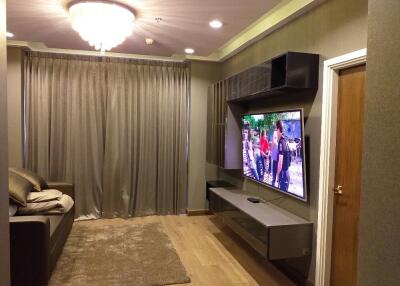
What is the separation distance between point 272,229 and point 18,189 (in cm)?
243

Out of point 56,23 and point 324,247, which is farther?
point 56,23

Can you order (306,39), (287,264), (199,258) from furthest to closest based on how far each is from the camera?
(199,258)
(287,264)
(306,39)

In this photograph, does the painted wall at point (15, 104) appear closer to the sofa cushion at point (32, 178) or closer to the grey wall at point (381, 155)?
the sofa cushion at point (32, 178)

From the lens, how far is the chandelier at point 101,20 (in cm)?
265

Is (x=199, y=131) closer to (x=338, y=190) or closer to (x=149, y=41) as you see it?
(x=149, y=41)

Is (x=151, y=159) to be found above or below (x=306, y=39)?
below

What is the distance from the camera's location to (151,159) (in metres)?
4.98

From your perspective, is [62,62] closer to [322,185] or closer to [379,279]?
[322,185]

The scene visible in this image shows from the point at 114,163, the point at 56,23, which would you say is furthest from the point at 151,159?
the point at 56,23

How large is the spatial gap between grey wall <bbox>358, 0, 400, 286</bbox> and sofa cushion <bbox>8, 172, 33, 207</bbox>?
2968 mm

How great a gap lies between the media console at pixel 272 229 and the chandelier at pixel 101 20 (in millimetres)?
2110

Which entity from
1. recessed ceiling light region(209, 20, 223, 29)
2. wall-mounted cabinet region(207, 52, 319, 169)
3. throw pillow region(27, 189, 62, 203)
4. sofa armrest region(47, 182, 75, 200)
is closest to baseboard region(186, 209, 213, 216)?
wall-mounted cabinet region(207, 52, 319, 169)

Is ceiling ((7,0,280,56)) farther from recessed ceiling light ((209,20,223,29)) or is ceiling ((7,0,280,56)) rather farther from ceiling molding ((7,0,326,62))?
ceiling molding ((7,0,326,62))

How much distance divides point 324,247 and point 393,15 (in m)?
2.15
